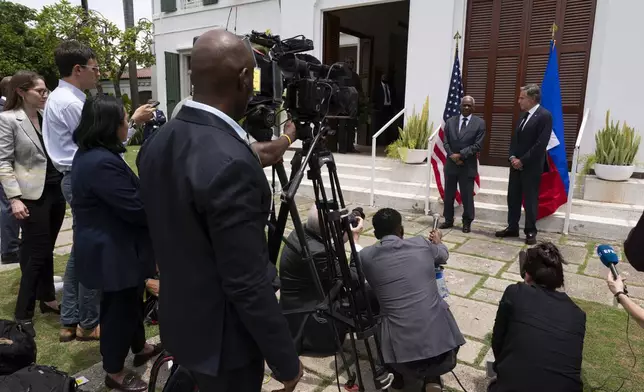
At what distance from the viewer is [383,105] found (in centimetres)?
1048

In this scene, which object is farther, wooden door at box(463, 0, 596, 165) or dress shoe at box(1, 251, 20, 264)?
wooden door at box(463, 0, 596, 165)

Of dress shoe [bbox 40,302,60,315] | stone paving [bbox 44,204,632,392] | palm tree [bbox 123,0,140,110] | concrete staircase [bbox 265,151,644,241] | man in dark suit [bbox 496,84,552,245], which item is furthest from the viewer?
palm tree [bbox 123,0,140,110]

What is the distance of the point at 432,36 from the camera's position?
23.6 ft

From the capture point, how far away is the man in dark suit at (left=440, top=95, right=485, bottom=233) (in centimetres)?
550

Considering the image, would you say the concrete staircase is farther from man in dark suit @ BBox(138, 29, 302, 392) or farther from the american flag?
man in dark suit @ BBox(138, 29, 302, 392)

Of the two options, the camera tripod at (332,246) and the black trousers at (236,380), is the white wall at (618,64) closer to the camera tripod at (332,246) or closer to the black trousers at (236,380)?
the camera tripod at (332,246)

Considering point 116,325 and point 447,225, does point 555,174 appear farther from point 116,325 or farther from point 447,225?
point 116,325

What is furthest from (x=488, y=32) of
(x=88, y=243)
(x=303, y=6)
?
(x=88, y=243)

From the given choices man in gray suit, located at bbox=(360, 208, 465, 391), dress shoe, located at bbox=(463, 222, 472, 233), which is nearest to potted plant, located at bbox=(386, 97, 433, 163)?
dress shoe, located at bbox=(463, 222, 472, 233)

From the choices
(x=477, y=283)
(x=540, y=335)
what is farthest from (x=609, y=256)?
(x=477, y=283)

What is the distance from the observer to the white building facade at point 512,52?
592cm

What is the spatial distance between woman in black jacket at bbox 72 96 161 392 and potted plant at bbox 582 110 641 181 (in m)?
5.71

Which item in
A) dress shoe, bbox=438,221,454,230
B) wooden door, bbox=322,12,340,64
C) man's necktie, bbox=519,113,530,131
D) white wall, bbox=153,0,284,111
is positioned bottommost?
dress shoe, bbox=438,221,454,230

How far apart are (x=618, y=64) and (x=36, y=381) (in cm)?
704
